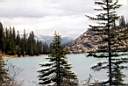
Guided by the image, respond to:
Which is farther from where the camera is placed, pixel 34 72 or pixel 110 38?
pixel 34 72

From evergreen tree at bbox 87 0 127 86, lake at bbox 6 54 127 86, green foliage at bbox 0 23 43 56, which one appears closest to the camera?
evergreen tree at bbox 87 0 127 86

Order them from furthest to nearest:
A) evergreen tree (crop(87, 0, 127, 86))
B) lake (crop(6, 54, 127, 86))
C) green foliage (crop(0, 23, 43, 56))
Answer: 1. green foliage (crop(0, 23, 43, 56))
2. lake (crop(6, 54, 127, 86))
3. evergreen tree (crop(87, 0, 127, 86))

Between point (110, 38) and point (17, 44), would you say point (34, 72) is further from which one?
point (17, 44)

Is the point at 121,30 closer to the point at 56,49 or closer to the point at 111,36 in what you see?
the point at 111,36

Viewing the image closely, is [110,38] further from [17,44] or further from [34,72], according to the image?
[17,44]

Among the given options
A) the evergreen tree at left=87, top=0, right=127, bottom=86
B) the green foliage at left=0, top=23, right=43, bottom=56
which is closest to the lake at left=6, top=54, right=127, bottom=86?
the evergreen tree at left=87, top=0, right=127, bottom=86

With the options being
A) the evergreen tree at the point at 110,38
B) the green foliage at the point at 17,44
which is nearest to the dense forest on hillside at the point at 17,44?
the green foliage at the point at 17,44

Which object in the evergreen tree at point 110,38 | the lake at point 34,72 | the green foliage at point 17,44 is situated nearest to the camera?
the evergreen tree at point 110,38

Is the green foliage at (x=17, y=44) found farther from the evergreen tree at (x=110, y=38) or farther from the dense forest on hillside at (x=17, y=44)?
the evergreen tree at (x=110, y=38)

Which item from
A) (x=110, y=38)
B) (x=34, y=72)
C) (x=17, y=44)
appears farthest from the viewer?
(x=17, y=44)

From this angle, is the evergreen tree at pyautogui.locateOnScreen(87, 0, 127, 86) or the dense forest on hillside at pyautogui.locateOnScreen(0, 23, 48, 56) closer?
the evergreen tree at pyautogui.locateOnScreen(87, 0, 127, 86)

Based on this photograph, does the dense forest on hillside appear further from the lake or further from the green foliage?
the lake

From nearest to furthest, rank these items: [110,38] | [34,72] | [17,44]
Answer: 1. [110,38]
2. [34,72]
3. [17,44]

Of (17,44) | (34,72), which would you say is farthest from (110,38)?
(17,44)
